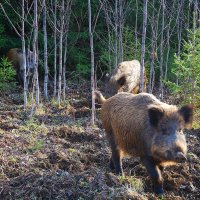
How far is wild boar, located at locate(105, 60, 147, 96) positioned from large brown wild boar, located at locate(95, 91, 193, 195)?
179 inches

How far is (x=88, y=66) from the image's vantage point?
17.2 m

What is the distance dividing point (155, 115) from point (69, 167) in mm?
1416

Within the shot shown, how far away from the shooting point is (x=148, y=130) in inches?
206

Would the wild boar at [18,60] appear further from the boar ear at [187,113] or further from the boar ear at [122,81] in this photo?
the boar ear at [187,113]

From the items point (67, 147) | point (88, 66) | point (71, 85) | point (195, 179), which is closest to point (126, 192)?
point (195, 179)

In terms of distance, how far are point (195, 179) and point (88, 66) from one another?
1198 centimetres

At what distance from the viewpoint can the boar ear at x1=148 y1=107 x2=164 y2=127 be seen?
198 inches

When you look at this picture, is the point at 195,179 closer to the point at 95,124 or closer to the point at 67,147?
the point at 67,147

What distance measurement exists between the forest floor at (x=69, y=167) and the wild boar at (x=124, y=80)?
168cm

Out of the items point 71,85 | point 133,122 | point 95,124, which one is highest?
point 133,122

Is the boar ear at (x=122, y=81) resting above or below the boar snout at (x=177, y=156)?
below

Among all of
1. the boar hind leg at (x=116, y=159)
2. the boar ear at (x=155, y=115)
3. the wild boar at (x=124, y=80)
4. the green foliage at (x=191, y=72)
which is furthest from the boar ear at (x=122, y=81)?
the boar ear at (x=155, y=115)

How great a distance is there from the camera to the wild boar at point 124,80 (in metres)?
10.6

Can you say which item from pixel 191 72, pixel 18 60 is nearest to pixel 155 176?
pixel 191 72
